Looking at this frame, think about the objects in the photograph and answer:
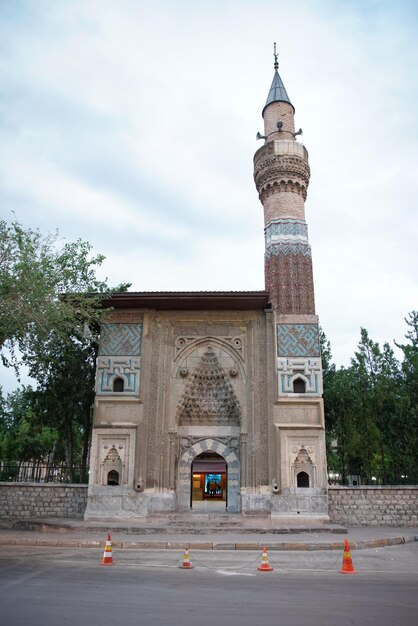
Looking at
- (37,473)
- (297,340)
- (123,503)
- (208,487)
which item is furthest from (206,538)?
(208,487)

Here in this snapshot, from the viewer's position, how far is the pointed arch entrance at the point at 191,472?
13.7 meters

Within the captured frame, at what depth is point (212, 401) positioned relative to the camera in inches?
577

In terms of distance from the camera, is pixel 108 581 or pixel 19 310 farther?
pixel 19 310

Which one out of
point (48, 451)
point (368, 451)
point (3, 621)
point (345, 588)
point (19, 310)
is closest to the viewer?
point (3, 621)

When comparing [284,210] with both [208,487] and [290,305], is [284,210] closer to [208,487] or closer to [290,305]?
[290,305]

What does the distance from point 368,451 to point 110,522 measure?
9.71 m

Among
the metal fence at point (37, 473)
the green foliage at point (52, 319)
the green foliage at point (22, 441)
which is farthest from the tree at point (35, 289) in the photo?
the green foliage at point (22, 441)

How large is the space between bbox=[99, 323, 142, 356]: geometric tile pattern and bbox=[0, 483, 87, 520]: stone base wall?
377 cm

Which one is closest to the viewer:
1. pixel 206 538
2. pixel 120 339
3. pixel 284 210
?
pixel 206 538

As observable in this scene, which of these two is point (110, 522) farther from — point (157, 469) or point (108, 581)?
point (108, 581)

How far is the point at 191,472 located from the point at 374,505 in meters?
5.04

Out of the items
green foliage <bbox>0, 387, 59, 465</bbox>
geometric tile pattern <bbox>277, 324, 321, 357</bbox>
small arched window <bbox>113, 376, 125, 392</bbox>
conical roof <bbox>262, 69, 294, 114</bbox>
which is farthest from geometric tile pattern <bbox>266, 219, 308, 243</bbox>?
green foliage <bbox>0, 387, 59, 465</bbox>

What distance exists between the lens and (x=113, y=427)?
1341 centimetres

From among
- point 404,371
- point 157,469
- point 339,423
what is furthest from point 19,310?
point 404,371
